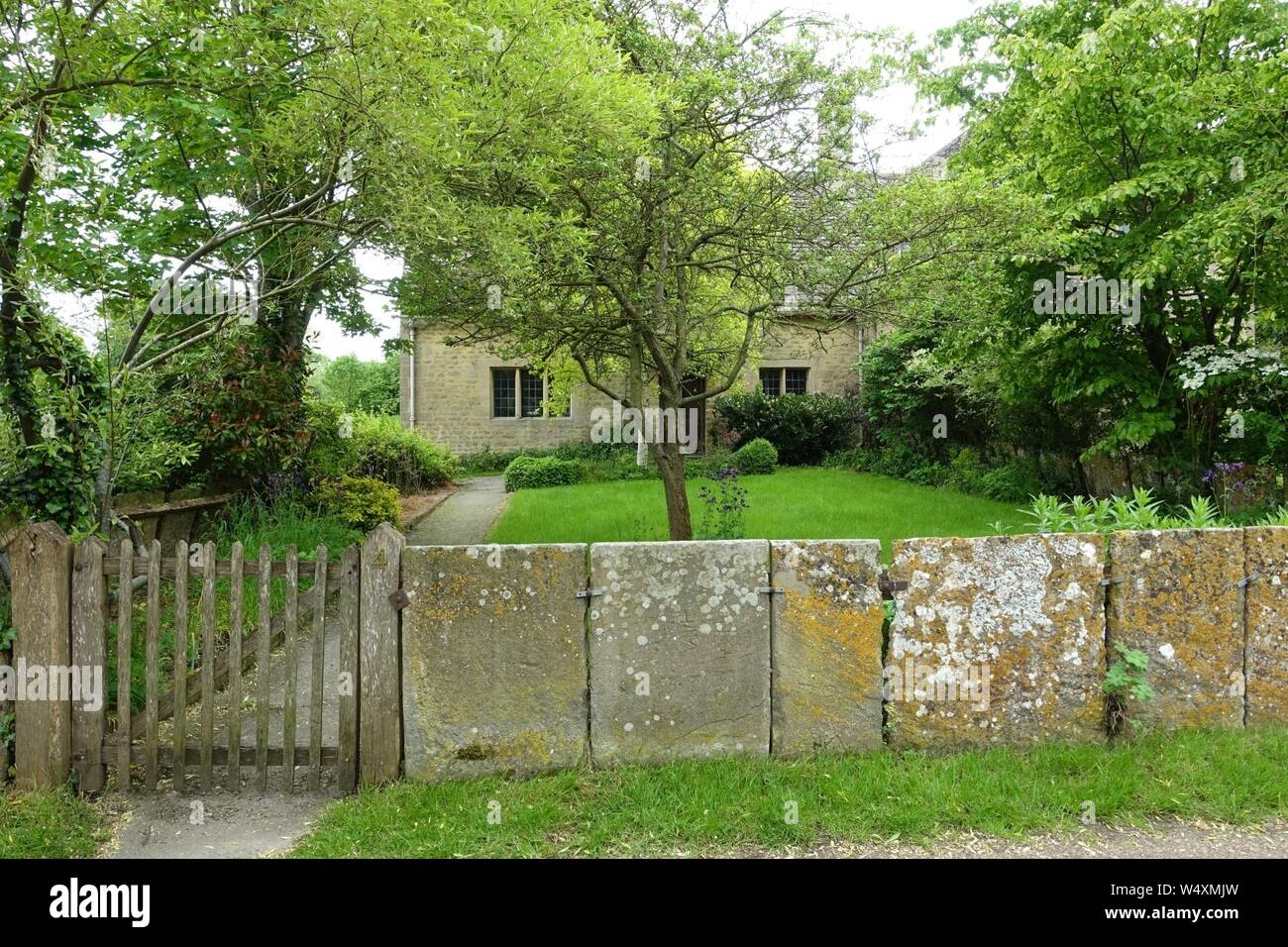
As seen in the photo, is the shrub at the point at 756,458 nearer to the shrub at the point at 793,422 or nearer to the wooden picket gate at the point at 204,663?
the shrub at the point at 793,422

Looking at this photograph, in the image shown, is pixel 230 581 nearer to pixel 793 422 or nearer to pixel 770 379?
pixel 793 422

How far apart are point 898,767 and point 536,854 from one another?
1.86 metres

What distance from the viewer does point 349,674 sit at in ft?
12.7

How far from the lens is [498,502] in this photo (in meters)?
14.8

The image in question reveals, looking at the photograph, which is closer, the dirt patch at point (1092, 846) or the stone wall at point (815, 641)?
the dirt patch at point (1092, 846)

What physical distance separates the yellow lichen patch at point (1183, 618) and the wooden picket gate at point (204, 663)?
152 inches

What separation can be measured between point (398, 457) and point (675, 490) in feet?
28.7

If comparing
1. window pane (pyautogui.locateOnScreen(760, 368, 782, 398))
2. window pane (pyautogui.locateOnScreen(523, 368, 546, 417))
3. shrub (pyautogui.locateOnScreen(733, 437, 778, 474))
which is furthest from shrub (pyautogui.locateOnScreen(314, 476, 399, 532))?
window pane (pyautogui.locateOnScreen(760, 368, 782, 398))

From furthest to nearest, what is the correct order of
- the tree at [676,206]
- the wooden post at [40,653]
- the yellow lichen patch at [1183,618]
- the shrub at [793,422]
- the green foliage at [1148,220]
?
the shrub at [793,422], the green foliage at [1148,220], the tree at [676,206], the yellow lichen patch at [1183,618], the wooden post at [40,653]

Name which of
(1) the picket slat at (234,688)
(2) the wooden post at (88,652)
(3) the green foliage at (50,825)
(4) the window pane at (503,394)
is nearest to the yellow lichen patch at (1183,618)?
(1) the picket slat at (234,688)

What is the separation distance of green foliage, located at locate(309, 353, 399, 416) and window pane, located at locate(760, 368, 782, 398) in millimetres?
13115

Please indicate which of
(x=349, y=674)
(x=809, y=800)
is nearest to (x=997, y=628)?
(x=809, y=800)

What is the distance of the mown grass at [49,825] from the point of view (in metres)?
3.34

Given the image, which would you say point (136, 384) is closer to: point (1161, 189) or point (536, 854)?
point (536, 854)
